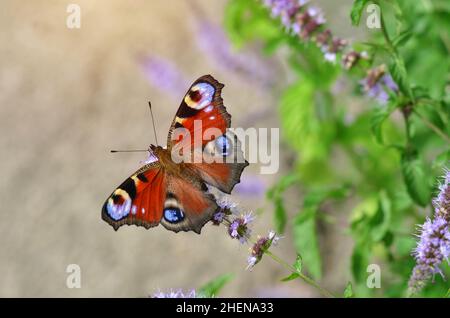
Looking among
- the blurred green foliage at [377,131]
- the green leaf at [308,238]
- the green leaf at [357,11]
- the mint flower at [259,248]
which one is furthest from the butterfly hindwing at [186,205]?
the green leaf at [308,238]

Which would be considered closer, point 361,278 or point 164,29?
point 361,278

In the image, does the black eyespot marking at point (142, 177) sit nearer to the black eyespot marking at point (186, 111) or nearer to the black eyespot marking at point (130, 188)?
the black eyespot marking at point (130, 188)

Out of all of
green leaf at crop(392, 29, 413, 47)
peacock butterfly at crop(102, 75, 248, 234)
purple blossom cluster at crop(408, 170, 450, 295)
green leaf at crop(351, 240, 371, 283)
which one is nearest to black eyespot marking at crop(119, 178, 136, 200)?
peacock butterfly at crop(102, 75, 248, 234)

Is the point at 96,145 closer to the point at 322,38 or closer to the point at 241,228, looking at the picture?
the point at 322,38

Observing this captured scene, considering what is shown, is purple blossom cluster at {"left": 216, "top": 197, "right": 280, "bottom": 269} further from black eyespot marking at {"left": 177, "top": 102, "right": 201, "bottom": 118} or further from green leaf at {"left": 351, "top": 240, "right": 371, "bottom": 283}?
green leaf at {"left": 351, "top": 240, "right": 371, "bottom": 283}
